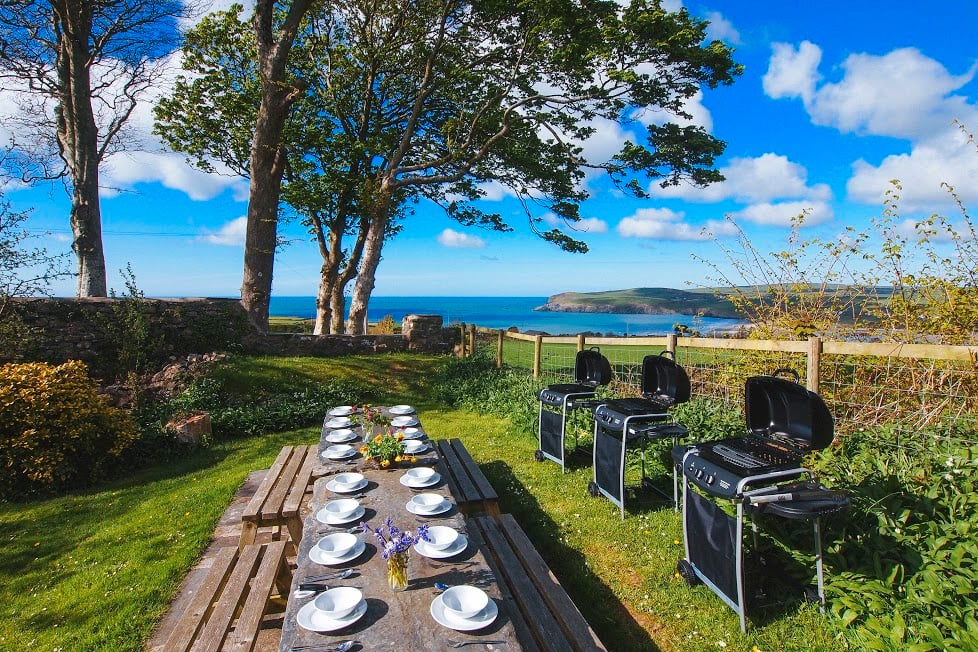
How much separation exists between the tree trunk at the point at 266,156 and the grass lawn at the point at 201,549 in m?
5.99

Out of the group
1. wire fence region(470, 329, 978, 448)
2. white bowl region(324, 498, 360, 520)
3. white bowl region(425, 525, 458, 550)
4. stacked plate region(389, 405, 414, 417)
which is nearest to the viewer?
white bowl region(425, 525, 458, 550)

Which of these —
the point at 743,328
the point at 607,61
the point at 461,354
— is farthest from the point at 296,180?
the point at 743,328

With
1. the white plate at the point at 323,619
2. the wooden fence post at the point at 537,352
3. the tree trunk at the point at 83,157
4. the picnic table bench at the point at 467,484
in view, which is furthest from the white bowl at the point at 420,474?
the tree trunk at the point at 83,157

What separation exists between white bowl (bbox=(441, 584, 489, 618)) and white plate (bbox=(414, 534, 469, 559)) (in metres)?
0.27

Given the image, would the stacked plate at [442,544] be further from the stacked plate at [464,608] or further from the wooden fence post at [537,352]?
the wooden fence post at [537,352]

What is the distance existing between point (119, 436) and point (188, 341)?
4.46 meters

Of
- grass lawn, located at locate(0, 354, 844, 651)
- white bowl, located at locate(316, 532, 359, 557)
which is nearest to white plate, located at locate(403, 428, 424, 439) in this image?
grass lawn, located at locate(0, 354, 844, 651)

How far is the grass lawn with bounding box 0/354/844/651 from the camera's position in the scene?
2838 millimetres

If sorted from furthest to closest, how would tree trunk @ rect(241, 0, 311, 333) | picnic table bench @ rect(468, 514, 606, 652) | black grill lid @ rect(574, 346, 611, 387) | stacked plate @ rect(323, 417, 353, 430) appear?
tree trunk @ rect(241, 0, 311, 333), black grill lid @ rect(574, 346, 611, 387), stacked plate @ rect(323, 417, 353, 430), picnic table bench @ rect(468, 514, 606, 652)

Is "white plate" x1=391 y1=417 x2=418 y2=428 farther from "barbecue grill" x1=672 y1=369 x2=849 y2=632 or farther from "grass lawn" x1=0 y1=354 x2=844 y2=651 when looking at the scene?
"barbecue grill" x1=672 y1=369 x2=849 y2=632

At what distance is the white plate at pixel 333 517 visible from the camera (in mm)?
2561

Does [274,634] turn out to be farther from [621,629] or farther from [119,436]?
[119,436]

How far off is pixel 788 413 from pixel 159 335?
10384mm

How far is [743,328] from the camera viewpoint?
5574mm
